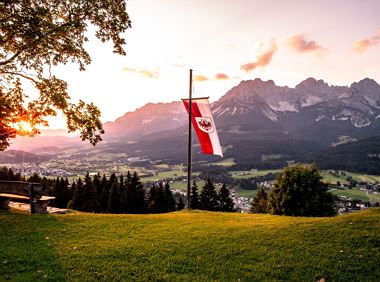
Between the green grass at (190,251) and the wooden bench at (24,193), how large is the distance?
1926 millimetres

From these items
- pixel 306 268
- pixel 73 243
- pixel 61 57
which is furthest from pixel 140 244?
pixel 61 57

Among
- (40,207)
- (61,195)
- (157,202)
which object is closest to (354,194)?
(157,202)

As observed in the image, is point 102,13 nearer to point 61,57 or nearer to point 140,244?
point 61,57

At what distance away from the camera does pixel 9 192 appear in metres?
20.4

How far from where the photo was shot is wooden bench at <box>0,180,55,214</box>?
1998cm

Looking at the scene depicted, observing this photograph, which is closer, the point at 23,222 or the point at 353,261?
the point at 353,261

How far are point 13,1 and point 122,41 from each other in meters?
6.29

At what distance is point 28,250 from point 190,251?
23.2ft

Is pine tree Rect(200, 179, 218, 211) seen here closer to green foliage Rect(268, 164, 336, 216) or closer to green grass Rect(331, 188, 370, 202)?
green foliage Rect(268, 164, 336, 216)

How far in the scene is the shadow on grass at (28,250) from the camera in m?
11.3

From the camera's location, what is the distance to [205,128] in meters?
27.2

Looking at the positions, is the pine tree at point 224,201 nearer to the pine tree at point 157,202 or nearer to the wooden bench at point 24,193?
the pine tree at point 157,202

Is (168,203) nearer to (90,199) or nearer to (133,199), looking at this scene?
(133,199)

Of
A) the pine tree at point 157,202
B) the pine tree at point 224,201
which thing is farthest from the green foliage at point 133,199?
the pine tree at point 224,201
